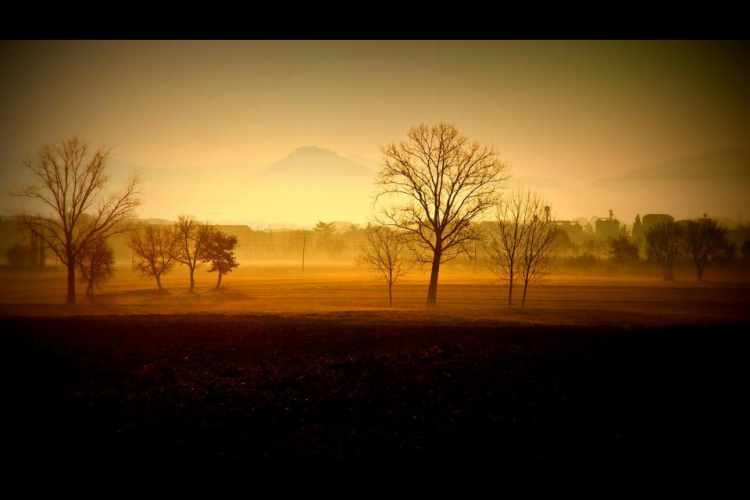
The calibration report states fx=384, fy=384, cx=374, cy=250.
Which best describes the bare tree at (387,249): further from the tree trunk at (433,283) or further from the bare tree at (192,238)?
the bare tree at (192,238)

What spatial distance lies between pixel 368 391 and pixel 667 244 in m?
77.4

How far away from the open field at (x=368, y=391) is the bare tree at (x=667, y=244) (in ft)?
198

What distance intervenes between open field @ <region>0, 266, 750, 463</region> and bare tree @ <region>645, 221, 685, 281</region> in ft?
198

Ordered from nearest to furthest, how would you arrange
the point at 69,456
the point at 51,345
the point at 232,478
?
the point at 232,478 → the point at 69,456 → the point at 51,345

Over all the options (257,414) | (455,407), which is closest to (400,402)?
(455,407)

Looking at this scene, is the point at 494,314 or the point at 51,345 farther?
the point at 494,314

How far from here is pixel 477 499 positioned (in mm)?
5742

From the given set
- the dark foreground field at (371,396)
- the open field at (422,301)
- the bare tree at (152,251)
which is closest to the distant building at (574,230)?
the open field at (422,301)

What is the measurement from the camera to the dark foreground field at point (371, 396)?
282 inches

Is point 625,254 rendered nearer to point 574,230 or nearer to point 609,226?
point 574,230

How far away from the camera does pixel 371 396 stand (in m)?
9.25

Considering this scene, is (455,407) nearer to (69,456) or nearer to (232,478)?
(232,478)

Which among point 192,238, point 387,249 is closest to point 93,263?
point 192,238

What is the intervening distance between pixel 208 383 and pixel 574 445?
8.58 m
